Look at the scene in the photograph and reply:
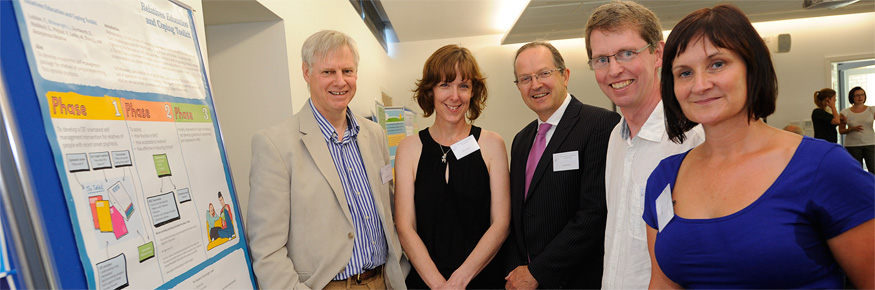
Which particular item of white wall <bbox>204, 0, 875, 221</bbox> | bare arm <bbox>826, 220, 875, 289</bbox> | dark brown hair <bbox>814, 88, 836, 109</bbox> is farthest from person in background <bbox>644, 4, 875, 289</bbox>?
dark brown hair <bbox>814, 88, 836, 109</bbox>

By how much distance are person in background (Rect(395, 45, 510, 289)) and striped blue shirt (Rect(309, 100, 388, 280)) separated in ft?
0.62

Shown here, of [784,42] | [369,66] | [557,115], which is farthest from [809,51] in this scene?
[557,115]

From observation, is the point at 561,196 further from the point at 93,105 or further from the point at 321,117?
the point at 93,105

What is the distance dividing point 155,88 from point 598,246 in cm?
176

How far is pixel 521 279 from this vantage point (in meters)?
1.94

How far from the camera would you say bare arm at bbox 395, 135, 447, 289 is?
2016 millimetres

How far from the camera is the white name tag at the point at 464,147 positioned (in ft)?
6.79

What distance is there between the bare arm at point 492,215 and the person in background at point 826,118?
7599 millimetres

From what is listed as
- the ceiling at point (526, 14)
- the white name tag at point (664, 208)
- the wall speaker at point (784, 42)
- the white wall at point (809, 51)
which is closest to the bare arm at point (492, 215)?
the white name tag at point (664, 208)

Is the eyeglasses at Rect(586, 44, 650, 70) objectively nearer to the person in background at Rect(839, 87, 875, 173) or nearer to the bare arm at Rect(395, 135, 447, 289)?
the bare arm at Rect(395, 135, 447, 289)

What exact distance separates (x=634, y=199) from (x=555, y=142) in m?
0.50

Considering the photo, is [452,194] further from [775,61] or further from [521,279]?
[775,61]

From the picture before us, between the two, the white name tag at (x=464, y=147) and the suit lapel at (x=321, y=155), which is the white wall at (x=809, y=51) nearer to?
the white name tag at (x=464, y=147)

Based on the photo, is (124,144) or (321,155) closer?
(124,144)
